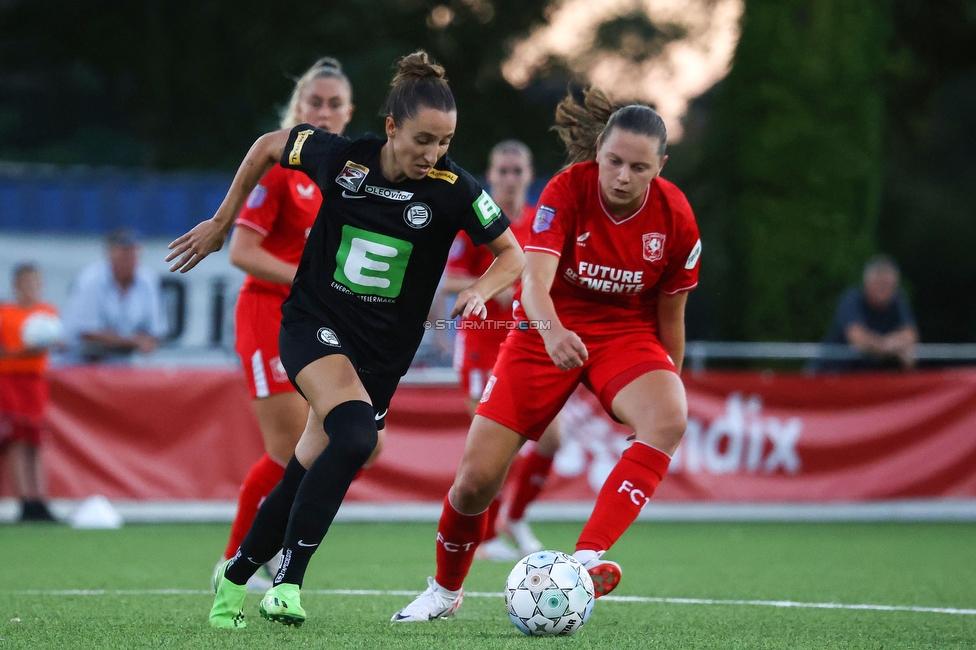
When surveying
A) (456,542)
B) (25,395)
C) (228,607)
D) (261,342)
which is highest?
(261,342)

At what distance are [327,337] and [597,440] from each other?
6.98 meters

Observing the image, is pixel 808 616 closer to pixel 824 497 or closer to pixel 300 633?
pixel 300 633

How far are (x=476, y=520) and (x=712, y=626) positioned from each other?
101 cm

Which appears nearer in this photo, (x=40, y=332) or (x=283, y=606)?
(x=283, y=606)

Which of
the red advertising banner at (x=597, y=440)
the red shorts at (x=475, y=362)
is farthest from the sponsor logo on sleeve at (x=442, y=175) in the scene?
the red advertising banner at (x=597, y=440)

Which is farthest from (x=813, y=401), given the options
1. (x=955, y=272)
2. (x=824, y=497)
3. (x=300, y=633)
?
(x=955, y=272)

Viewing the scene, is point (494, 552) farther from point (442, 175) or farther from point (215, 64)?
point (215, 64)

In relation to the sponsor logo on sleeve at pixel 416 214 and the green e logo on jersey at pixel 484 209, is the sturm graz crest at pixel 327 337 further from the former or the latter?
the green e logo on jersey at pixel 484 209

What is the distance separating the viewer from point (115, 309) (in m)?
11.7

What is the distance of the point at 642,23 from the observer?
37688 mm

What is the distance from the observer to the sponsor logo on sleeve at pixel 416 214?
16.0 feet

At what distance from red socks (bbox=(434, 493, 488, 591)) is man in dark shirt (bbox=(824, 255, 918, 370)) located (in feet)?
26.0

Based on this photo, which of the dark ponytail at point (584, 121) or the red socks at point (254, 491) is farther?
the red socks at point (254, 491)

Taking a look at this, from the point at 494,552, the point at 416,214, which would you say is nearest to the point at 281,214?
the point at 416,214
